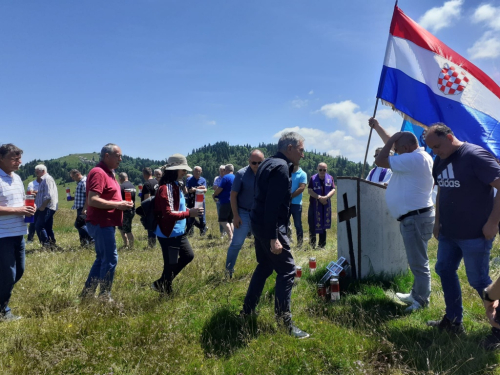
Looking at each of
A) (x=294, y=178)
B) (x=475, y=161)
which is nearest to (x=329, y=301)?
(x=475, y=161)

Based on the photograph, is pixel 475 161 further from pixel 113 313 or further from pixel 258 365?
pixel 113 313

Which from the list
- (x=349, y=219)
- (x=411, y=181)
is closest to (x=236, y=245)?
(x=349, y=219)

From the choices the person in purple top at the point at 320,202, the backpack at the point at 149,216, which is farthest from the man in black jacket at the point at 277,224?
the person in purple top at the point at 320,202

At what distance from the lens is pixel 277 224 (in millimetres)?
3814

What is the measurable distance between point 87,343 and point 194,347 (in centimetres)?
107

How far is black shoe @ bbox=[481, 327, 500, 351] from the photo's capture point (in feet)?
11.1

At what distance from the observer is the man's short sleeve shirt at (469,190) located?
→ 11.5ft

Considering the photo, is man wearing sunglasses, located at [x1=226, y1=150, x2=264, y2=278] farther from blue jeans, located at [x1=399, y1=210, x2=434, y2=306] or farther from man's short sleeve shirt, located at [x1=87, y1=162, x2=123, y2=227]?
blue jeans, located at [x1=399, y1=210, x2=434, y2=306]

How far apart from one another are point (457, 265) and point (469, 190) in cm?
86

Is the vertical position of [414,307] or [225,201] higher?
[225,201]

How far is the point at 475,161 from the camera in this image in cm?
353

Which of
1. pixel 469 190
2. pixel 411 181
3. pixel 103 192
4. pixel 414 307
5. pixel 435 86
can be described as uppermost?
pixel 435 86

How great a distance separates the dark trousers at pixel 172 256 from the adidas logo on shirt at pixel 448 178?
337 cm

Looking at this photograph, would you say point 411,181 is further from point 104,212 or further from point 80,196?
point 80,196
